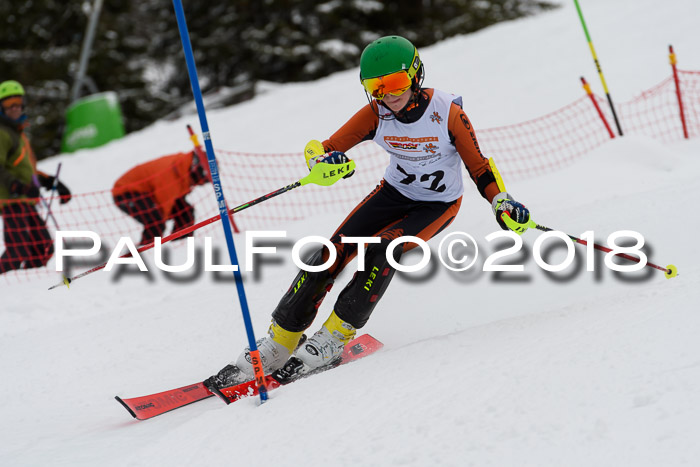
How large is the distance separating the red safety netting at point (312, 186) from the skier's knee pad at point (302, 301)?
3248 millimetres

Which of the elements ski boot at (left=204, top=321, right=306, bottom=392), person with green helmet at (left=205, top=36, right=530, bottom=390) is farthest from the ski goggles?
ski boot at (left=204, top=321, right=306, bottom=392)

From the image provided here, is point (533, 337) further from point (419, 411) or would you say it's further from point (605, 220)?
point (605, 220)

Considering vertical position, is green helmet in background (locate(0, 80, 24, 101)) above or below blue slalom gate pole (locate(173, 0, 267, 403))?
above

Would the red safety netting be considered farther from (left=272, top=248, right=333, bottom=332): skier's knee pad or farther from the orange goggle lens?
the orange goggle lens

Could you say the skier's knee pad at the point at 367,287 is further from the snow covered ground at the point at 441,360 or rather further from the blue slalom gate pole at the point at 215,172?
the blue slalom gate pole at the point at 215,172

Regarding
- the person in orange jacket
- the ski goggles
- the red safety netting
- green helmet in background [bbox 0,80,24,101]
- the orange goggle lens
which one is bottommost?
the red safety netting

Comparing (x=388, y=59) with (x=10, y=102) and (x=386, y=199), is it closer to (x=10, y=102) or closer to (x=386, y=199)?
(x=386, y=199)

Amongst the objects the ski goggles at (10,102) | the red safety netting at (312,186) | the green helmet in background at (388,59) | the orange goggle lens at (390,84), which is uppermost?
the ski goggles at (10,102)

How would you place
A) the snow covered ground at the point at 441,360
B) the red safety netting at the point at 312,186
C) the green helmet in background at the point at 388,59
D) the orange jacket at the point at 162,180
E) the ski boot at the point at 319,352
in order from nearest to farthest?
the snow covered ground at the point at 441,360
the green helmet in background at the point at 388,59
the ski boot at the point at 319,352
the orange jacket at the point at 162,180
the red safety netting at the point at 312,186

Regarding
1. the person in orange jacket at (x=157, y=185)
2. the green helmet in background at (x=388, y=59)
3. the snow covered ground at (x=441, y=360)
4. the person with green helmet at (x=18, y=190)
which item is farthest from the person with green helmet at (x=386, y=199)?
the person with green helmet at (x=18, y=190)

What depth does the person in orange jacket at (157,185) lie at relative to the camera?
6414mm

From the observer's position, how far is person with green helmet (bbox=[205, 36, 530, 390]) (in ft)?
11.1

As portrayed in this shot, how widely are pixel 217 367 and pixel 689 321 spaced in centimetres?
282

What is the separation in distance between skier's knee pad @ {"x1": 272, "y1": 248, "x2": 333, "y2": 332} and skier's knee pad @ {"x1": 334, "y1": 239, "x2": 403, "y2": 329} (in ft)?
0.58
